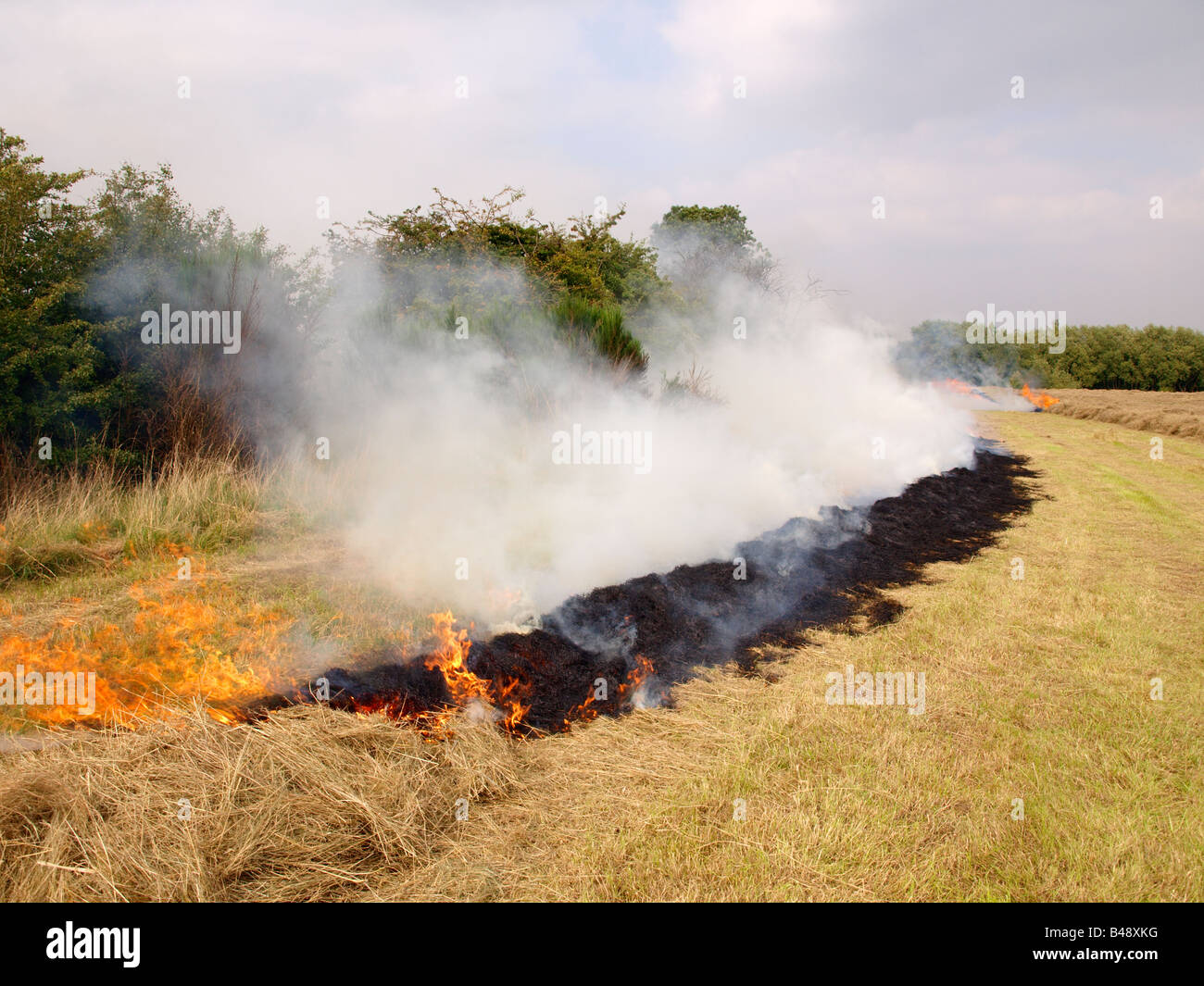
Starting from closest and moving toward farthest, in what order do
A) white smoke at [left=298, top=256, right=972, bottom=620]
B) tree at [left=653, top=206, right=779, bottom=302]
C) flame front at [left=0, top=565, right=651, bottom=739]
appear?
flame front at [left=0, top=565, right=651, bottom=739] → white smoke at [left=298, top=256, right=972, bottom=620] → tree at [left=653, top=206, right=779, bottom=302]

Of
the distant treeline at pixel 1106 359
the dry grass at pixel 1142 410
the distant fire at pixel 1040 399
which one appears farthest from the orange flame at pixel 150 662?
the distant treeline at pixel 1106 359

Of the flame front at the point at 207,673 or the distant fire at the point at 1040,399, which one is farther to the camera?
the distant fire at the point at 1040,399

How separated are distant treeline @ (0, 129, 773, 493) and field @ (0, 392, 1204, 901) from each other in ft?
12.6

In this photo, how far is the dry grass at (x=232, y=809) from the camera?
8.71ft

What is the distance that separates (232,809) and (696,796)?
213cm

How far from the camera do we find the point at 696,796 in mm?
3369

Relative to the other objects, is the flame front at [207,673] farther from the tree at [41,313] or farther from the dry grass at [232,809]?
the tree at [41,313]

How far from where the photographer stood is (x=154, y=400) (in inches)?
340

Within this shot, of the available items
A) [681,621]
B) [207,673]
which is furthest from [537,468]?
[207,673]

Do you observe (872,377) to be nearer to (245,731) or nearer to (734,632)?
(734,632)

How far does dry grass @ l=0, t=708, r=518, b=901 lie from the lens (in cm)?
265

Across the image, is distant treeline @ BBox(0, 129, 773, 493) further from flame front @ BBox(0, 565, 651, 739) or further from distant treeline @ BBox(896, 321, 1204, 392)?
distant treeline @ BBox(896, 321, 1204, 392)

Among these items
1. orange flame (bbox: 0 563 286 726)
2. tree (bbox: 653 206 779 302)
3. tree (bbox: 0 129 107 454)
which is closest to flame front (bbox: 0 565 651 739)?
orange flame (bbox: 0 563 286 726)

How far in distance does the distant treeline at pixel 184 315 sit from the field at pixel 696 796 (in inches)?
151
